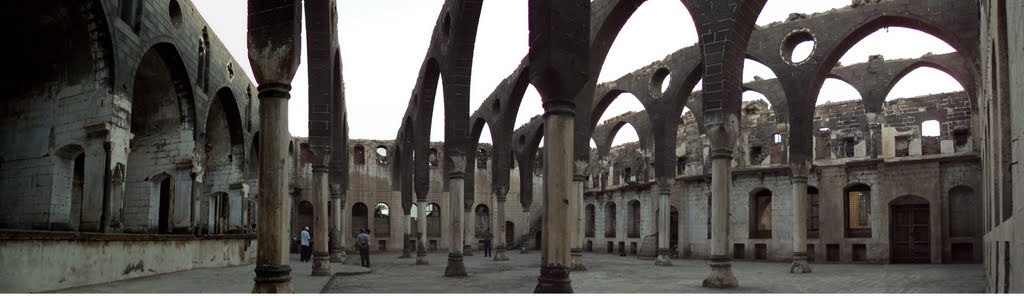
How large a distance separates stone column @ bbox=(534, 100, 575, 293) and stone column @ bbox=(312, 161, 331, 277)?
25.2 ft

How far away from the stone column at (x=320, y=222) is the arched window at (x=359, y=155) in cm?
2360

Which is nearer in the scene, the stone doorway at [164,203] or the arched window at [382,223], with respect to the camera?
the stone doorway at [164,203]

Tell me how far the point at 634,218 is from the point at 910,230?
1223cm

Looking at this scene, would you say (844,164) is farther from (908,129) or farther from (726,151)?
(726,151)

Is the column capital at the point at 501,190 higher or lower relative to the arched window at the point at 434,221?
higher

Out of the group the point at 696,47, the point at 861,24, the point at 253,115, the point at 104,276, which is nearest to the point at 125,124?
the point at 104,276

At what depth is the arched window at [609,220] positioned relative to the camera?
3528 cm

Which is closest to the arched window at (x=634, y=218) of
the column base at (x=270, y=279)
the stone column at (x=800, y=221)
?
the stone column at (x=800, y=221)

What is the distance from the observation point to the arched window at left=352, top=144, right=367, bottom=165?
3972 centimetres

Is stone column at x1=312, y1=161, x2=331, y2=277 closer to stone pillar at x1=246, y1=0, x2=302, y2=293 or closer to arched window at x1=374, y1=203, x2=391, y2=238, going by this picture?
stone pillar at x1=246, y1=0, x2=302, y2=293

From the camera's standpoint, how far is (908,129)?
2364 cm

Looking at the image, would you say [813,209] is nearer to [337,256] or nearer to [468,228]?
[468,228]

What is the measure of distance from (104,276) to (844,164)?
68.1ft

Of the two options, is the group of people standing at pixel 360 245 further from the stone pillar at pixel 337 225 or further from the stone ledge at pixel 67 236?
the stone ledge at pixel 67 236
